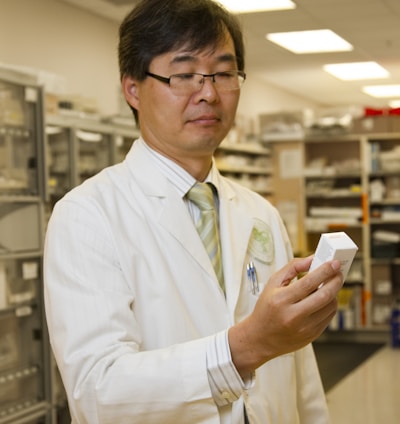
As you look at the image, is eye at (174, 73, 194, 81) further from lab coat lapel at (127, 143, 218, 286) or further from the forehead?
lab coat lapel at (127, 143, 218, 286)

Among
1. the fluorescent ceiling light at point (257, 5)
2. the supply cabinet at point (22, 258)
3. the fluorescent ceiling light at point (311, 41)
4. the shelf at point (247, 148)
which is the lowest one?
the supply cabinet at point (22, 258)

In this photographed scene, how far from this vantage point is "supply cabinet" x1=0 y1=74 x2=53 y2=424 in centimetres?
462

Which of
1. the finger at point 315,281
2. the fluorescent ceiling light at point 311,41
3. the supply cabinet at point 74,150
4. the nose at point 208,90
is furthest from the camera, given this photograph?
the fluorescent ceiling light at point 311,41

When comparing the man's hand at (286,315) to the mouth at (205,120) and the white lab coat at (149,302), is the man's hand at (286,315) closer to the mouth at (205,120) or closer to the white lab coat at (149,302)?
the white lab coat at (149,302)

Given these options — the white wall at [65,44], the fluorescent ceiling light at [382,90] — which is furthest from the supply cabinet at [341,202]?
the white wall at [65,44]

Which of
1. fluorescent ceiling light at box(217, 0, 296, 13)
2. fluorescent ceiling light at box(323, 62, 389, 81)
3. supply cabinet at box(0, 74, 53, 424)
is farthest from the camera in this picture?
fluorescent ceiling light at box(323, 62, 389, 81)

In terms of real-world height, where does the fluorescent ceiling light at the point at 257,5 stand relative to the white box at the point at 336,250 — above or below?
above

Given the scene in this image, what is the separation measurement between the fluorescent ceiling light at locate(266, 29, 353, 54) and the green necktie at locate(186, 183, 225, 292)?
271 inches

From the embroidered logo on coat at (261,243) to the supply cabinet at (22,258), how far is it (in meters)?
3.05

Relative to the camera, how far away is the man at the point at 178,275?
120 cm

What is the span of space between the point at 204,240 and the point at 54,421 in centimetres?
368

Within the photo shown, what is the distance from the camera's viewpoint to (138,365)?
1.22m

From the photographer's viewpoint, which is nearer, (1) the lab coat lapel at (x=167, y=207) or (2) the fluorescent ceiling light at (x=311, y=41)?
(1) the lab coat lapel at (x=167, y=207)

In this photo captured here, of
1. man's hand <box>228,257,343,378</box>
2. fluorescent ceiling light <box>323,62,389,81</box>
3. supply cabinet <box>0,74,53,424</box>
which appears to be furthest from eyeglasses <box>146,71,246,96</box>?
fluorescent ceiling light <box>323,62,389,81</box>
